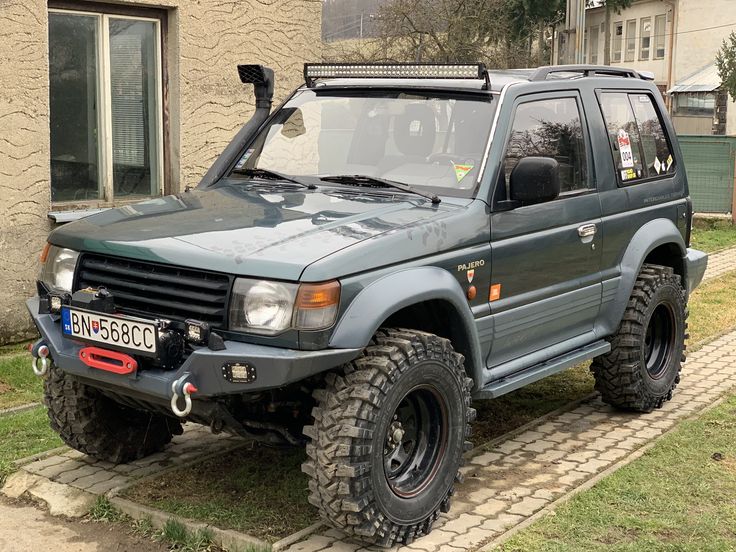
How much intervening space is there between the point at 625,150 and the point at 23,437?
409cm

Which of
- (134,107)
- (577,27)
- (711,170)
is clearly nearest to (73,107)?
(134,107)

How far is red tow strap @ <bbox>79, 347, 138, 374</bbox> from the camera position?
4.42 meters

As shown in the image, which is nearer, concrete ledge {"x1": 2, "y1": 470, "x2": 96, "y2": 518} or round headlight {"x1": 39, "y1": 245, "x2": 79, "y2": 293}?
round headlight {"x1": 39, "y1": 245, "x2": 79, "y2": 293}

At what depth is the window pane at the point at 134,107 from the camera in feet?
30.9

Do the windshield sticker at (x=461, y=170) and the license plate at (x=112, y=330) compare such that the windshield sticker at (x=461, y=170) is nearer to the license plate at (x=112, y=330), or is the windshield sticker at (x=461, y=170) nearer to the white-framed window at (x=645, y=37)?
the license plate at (x=112, y=330)

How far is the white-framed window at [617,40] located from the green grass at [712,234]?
41166 mm

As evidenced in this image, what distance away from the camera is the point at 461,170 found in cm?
538

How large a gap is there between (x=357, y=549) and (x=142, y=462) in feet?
5.50

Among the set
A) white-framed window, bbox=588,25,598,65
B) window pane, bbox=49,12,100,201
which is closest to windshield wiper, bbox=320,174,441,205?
window pane, bbox=49,12,100,201

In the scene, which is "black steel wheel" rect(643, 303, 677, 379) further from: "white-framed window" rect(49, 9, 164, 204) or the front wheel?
"white-framed window" rect(49, 9, 164, 204)

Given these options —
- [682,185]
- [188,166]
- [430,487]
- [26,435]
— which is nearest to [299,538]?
[430,487]

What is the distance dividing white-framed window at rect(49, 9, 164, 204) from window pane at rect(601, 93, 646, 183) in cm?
467

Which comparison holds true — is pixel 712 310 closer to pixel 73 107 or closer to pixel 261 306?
pixel 73 107

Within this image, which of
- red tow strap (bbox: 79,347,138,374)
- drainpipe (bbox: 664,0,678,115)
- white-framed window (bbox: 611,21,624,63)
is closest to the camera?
red tow strap (bbox: 79,347,138,374)
